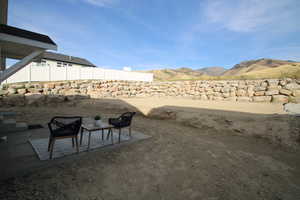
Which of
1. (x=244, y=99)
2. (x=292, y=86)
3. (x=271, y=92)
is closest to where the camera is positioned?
(x=292, y=86)

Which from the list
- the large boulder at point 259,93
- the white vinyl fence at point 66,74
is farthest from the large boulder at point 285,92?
the white vinyl fence at point 66,74

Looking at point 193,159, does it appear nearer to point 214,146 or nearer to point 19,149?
point 214,146

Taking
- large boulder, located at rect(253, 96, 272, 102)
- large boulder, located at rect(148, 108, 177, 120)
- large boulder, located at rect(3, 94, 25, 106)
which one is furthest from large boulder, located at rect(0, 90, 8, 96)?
large boulder, located at rect(253, 96, 272, 102)

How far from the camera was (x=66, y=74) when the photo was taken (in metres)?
11.6

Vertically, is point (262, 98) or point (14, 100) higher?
point (262, 98)

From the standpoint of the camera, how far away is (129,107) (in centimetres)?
809

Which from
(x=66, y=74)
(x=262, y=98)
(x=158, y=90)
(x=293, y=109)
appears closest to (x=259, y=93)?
(x=262, y=98)

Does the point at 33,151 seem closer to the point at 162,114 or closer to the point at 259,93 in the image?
the point at 162,114

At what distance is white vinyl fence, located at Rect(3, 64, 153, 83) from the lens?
9766mm

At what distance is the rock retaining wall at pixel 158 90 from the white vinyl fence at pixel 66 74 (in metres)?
0.76

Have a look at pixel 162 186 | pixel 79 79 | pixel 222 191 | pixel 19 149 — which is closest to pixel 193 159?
pixel 222 191

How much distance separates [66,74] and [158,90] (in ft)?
29.4

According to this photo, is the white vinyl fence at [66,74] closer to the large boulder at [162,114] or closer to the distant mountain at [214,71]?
the large boulder at [162,114]

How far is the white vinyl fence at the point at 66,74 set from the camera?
32.0 ft
